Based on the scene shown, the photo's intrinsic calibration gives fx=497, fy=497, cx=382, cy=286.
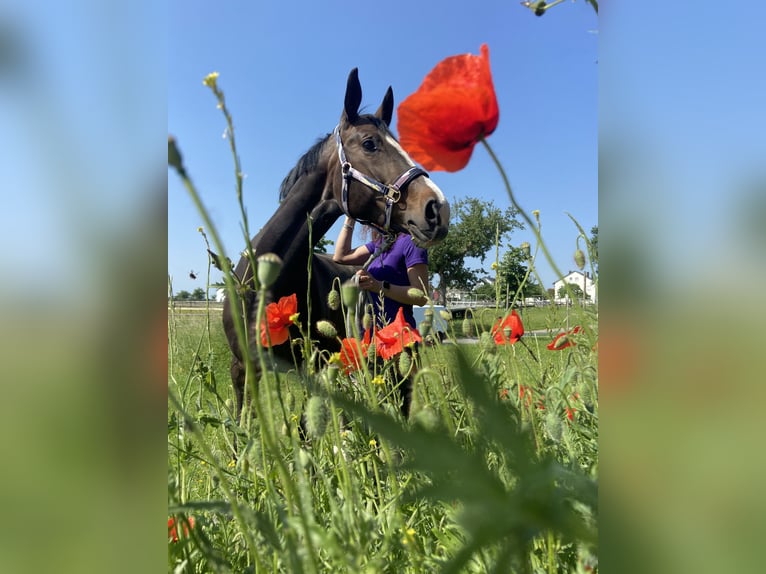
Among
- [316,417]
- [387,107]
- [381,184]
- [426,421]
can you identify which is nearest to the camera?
[426,421]

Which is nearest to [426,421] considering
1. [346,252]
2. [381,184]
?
[381,184]

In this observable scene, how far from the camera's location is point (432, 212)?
1605 millimetres

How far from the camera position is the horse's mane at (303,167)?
2006mm

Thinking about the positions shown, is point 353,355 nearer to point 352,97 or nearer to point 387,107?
point 352,97

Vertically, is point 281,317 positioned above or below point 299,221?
below

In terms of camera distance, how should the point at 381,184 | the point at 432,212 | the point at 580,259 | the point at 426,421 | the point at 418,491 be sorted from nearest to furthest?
the point at 418,491
the point at 426,421
the point at 580,259
the point at 432,212
the point at 381,184

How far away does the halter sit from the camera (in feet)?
5.47

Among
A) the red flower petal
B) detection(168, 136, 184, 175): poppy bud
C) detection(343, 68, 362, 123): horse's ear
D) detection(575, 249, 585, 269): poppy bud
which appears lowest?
the red flower petal

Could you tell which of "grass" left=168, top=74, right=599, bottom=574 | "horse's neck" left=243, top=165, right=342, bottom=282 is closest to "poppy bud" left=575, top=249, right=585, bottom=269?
"grass" left=168, top=74, right=599, bottom=574

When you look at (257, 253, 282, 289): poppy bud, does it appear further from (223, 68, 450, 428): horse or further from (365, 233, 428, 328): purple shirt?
(365, 233, 428, 328): purple shirt

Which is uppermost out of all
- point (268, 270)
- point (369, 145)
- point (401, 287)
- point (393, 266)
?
point (369, 145)

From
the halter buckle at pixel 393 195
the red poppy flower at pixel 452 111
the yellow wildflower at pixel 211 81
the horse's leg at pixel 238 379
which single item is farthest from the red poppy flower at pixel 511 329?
the horse's leg at pixel 238 379

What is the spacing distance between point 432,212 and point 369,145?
440 millimetres
